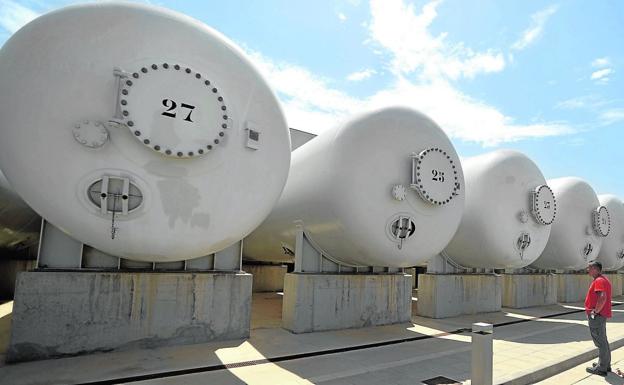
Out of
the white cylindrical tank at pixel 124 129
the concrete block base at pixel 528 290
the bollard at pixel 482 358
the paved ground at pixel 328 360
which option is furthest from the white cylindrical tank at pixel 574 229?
the white cylindrical tank at pixel 124 129

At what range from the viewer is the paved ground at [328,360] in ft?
12.2

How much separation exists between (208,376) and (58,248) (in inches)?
79.7

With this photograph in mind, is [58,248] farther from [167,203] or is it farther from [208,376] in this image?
[208,376]

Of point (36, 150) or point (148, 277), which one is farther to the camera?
point (148, 277)

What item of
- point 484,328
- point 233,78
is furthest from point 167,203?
point 484,328

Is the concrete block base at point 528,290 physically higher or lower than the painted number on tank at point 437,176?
lower

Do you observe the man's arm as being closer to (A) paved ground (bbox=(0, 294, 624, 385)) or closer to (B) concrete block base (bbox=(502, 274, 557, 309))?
(A) paved ground (bbox=(0, 294, 624, 385))

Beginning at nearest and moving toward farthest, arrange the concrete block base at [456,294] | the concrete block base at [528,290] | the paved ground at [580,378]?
the paved ground at [580,378] → the concrete block base at [456,294] → the concrete block base at [528,290]

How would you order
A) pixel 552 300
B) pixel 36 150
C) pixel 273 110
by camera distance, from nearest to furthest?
pixel 36 150, pixel 273 110, pixel 552 300

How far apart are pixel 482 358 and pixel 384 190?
2296mm

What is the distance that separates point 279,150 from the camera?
14.0 ft

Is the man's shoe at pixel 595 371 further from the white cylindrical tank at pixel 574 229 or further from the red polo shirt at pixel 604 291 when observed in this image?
the white cylindrical tank at pixel 574 229

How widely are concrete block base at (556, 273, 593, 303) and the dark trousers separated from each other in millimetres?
7319

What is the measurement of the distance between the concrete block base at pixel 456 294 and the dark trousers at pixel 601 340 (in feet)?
10.0
